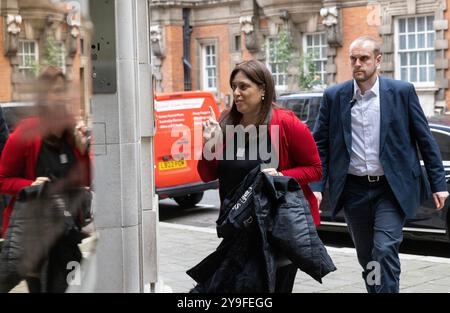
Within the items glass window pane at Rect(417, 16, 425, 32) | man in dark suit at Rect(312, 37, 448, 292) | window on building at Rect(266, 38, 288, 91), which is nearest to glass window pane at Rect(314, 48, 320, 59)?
window on building at Rect(266, 38, 288, 91)

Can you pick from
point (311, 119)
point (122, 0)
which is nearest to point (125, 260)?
point (122, 0)

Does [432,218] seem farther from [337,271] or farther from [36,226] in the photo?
[36,226]

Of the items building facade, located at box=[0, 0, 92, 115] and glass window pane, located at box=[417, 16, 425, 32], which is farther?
glass window pane, located at box=[417, 16, 425, 32]

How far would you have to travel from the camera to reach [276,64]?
31.6 metres

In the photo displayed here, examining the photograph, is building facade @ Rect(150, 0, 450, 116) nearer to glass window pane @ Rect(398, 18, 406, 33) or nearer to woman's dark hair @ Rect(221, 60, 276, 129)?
glass window pane @ Rect(398, 18, 406, 33)

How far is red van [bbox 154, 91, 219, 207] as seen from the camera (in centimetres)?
1406

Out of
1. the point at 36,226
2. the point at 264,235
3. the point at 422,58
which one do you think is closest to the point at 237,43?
the point at 422,58

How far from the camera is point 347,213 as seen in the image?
6.36 m

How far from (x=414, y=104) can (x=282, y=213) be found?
1.85 meters

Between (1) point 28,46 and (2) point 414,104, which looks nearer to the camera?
(1) point 28,46

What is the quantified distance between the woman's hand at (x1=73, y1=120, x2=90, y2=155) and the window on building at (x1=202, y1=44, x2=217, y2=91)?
105 feet
